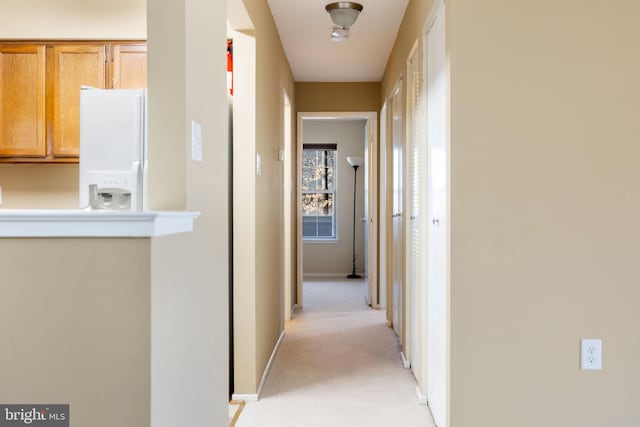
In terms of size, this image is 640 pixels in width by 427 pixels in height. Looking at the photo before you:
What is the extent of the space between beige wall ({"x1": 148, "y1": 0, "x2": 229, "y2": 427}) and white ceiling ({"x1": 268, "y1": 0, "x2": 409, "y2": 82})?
189 centimetres

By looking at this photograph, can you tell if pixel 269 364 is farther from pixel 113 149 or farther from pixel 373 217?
pixel 373 217

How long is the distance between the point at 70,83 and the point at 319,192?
17.5ft

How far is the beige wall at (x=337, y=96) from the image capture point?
5.89 m

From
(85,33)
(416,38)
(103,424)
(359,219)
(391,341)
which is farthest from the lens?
(359,219)

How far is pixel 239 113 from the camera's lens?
9.92 ft

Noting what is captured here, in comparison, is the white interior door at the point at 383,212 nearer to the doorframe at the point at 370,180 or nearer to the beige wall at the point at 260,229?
the doorframe at the point at 370,180

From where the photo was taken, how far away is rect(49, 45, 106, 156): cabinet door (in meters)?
3.46

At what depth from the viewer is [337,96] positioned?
19.3 ft
